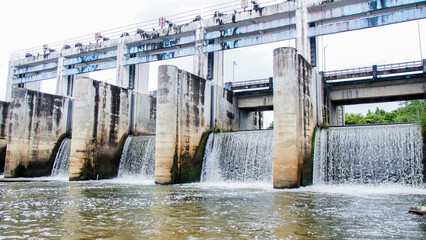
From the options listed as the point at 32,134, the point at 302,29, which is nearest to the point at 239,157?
the point at 302,29

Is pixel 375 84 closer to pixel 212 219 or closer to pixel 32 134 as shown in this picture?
pixel 212 219

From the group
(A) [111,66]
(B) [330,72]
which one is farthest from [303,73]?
(A) [111,66]

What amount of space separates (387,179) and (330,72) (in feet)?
27.1

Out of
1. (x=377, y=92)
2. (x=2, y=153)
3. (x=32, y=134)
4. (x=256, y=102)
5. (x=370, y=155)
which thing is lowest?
(x=2, y=153)

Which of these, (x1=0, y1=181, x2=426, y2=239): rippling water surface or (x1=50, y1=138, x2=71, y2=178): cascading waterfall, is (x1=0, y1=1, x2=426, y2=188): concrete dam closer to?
(x1=50, y1=138, x2=71, y2=178): cascading waterfall

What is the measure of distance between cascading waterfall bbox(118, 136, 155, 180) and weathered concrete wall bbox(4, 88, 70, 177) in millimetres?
5847

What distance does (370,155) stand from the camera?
15.1m

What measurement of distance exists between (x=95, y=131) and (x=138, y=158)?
2.88 metres

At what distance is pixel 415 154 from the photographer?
14430 millimetres

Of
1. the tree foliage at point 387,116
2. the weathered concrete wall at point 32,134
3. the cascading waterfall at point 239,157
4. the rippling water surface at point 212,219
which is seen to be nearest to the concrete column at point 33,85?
the weathered concrete wall at point 32,134

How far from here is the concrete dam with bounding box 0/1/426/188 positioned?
15.6m

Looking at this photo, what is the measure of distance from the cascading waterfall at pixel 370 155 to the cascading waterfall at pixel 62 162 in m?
15.5

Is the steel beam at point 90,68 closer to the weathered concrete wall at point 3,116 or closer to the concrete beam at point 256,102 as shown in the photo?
the weathered concrete wall at point 3,116

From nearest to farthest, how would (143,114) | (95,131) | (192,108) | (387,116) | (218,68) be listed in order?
1. (192,108)
2. (95,131)
3. (143,114)
4. (218,68)
5. (387,116)
